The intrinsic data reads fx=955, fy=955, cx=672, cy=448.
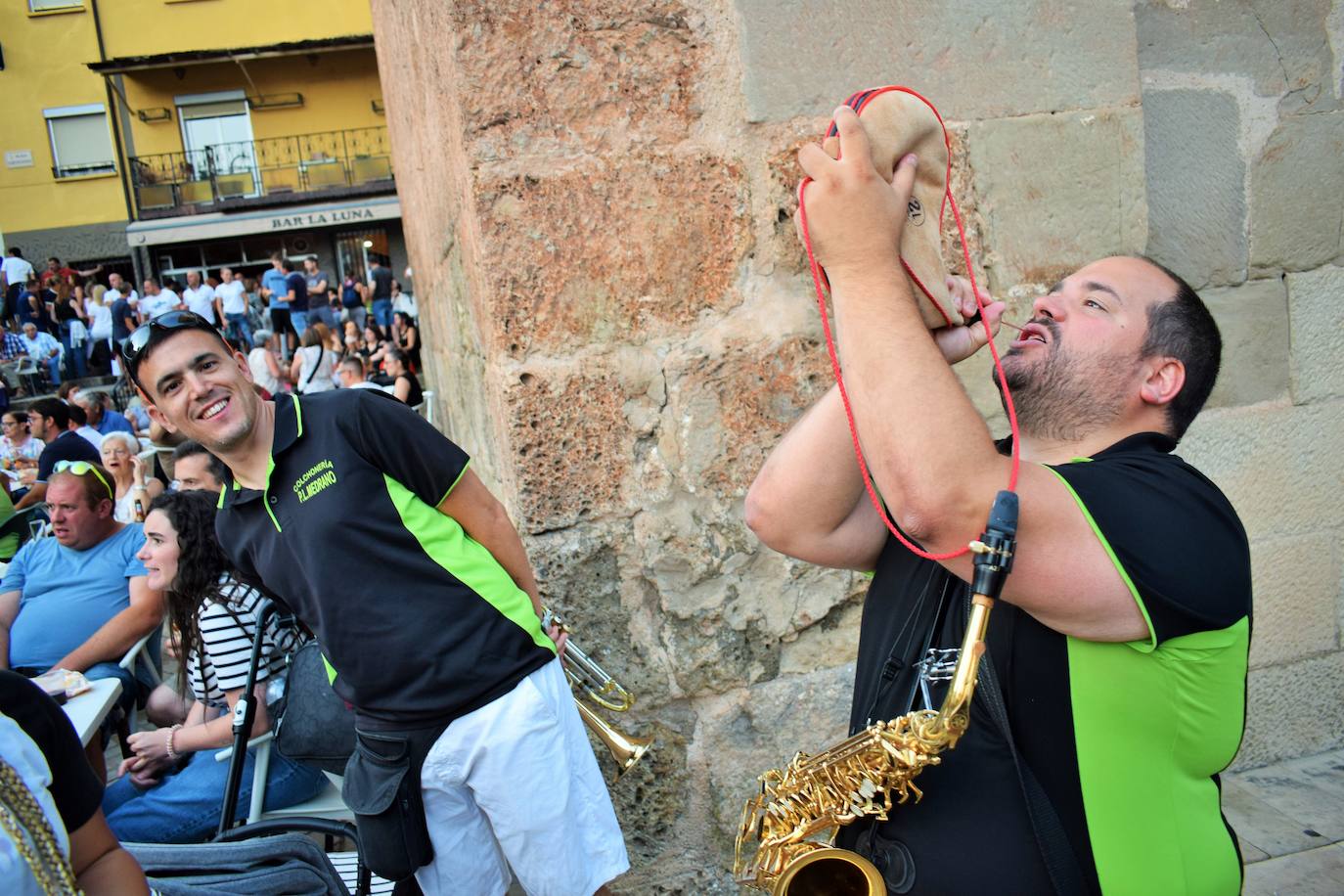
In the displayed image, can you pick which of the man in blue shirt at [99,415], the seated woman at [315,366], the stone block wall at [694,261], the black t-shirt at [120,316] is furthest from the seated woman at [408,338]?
the stone block wall at [694,261]

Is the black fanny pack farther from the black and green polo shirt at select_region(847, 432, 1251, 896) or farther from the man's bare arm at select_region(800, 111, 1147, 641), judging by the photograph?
the man's bare arm at select_region(800, 111, 1147, 641)

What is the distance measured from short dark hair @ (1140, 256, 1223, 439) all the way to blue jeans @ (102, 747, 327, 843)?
243cm

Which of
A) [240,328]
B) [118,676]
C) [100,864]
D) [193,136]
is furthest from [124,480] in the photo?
[193,136]

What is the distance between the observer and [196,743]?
9.56 ft

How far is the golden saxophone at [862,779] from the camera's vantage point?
1.10 meters

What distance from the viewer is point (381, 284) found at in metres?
18.5

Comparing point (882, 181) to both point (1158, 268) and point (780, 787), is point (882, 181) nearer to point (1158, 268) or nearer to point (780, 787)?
point (1158, 268)

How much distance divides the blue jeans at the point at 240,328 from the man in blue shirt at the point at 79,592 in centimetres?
1565

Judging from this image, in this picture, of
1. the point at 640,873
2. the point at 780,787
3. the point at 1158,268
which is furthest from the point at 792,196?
the point at 640,873

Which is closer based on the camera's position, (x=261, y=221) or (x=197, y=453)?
(x=197, y=453)

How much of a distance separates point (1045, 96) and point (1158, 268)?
43.4 inches

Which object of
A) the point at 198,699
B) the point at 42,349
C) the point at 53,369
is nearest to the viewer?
the point at 198,699

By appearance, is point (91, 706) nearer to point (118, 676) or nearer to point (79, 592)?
point (118, 676)

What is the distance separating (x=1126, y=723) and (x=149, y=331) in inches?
84.3
